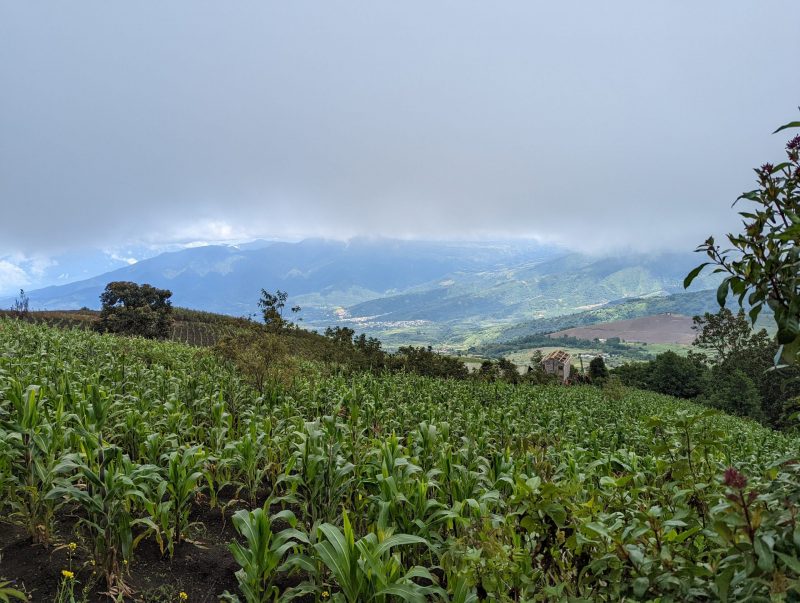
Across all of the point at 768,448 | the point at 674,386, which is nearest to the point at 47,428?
the point at 768,448

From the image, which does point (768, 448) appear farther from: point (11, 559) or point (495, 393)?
point (11, 559)

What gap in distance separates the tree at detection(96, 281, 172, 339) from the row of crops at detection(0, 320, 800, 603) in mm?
38110

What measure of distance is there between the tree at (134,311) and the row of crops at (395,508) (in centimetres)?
3811

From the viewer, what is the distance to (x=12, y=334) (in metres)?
14.1

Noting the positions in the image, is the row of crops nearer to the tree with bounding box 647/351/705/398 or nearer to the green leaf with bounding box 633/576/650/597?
the green leaf with bounding box 633/576/650/597

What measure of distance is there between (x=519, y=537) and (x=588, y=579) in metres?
0.67

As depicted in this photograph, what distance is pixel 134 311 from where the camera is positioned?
141 feet

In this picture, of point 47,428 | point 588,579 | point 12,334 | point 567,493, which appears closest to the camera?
point 567,493

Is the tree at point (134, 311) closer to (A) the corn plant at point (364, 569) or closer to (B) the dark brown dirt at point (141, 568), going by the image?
(B) the dark brown dirt at point (141, 568)

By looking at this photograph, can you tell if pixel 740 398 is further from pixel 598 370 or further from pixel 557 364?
pixel 557 364

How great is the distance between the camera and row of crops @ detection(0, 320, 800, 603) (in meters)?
1.96

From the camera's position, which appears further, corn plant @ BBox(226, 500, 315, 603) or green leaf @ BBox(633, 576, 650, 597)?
corn plant @ BBox(226, 500, 315, 603)

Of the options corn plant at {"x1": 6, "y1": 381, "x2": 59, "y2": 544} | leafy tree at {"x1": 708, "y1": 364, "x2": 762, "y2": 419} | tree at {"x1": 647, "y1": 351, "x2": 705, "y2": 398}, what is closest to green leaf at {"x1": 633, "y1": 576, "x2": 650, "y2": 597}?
corn plant at {"x1": 6, "y1": 381, "x2": 59, "y2": 544}

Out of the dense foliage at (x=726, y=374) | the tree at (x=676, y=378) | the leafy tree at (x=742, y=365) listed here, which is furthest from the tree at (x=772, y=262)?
the tree at (x=676, y=378)
